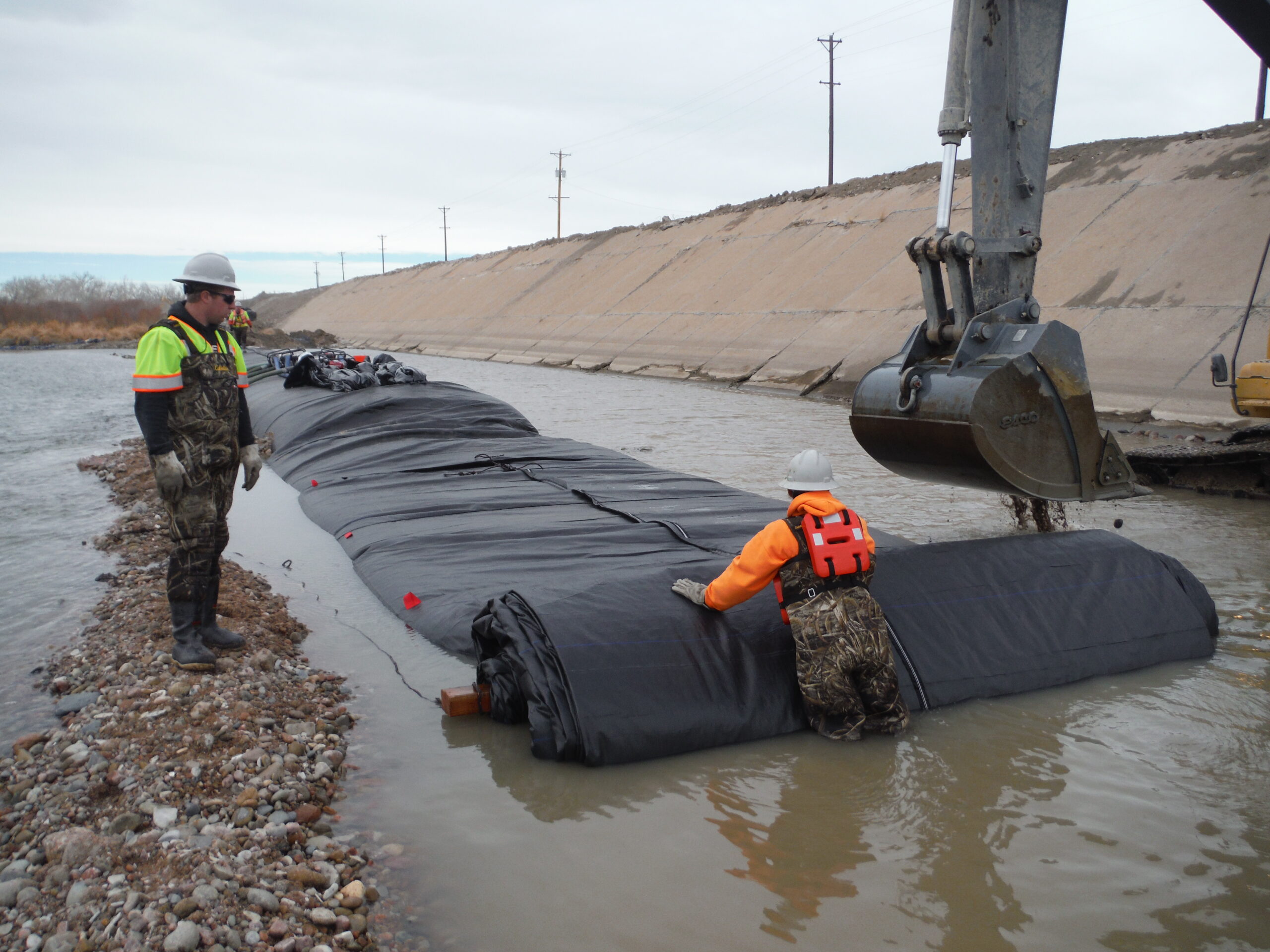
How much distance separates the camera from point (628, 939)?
10.2 ft

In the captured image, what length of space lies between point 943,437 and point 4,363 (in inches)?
1687

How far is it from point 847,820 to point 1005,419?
232cm

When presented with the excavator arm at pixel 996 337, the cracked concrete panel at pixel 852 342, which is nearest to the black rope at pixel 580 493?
the excavator arm at pixel 996 337

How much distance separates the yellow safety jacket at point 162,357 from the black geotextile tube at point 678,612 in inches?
71.0

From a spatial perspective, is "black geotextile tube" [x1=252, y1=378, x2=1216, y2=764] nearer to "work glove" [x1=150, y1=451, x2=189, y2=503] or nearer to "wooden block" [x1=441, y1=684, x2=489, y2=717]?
"wooden block" [x1=441, y1=684, x2=489, y2=717]

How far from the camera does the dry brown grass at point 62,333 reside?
52.4 metres

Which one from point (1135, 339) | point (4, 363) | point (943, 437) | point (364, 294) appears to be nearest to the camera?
point (943, 437)

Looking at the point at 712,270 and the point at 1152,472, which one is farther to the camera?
the point at 712,270

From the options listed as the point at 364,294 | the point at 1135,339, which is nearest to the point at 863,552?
the point at 1135,339

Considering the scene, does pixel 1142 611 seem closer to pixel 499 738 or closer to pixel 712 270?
pixel 499 738

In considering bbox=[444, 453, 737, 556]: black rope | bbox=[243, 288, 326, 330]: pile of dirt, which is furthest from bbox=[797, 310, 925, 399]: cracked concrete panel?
bbox=[243, 288, 326, 330]: pile of dirt

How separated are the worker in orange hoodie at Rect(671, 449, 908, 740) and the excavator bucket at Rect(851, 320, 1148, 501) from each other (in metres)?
1.10

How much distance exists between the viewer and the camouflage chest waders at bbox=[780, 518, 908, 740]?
4.28m

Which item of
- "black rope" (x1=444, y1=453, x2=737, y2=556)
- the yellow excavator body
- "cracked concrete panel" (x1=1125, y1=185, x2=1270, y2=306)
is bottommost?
"black rope" (x1=444, y1=453, x2=737, y2=556)
